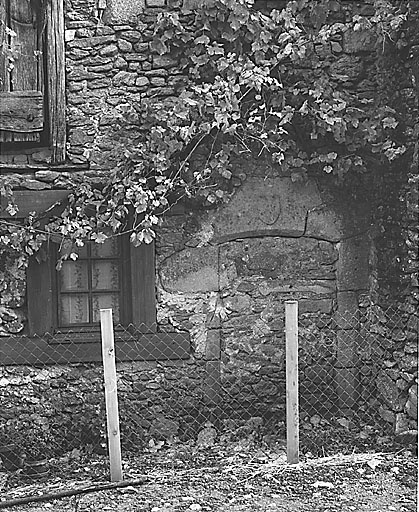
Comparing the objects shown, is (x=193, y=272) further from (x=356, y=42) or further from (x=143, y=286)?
(x=356, y=42)

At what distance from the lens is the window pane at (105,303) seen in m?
5.89

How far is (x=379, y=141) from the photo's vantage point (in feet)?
18.2

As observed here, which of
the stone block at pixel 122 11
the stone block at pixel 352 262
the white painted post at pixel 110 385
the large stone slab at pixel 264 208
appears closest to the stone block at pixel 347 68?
the large stone slab at pixel 264 208

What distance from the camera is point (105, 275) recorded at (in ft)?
19.3

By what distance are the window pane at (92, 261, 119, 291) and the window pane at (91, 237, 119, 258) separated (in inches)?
2.7

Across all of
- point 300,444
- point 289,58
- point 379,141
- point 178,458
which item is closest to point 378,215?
point 379,141

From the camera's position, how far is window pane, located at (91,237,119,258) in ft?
19.2

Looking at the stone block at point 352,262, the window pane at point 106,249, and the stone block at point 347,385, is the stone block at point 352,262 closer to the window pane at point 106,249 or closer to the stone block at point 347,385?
the stone block at point 347,385

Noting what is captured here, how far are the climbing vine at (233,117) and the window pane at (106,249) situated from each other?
148 millimetres

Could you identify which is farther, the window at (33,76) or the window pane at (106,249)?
the window pane at (106,249)

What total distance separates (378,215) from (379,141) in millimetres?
617

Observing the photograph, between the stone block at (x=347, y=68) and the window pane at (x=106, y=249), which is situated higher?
the stone block at (x=347, y=68)

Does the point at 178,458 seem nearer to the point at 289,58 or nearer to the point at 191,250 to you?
the point at 191,250

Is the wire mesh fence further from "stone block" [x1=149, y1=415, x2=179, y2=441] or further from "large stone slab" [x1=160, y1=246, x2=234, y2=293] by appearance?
"large stone slab" [x1=160, y1=246, x2=234, y2=293]
